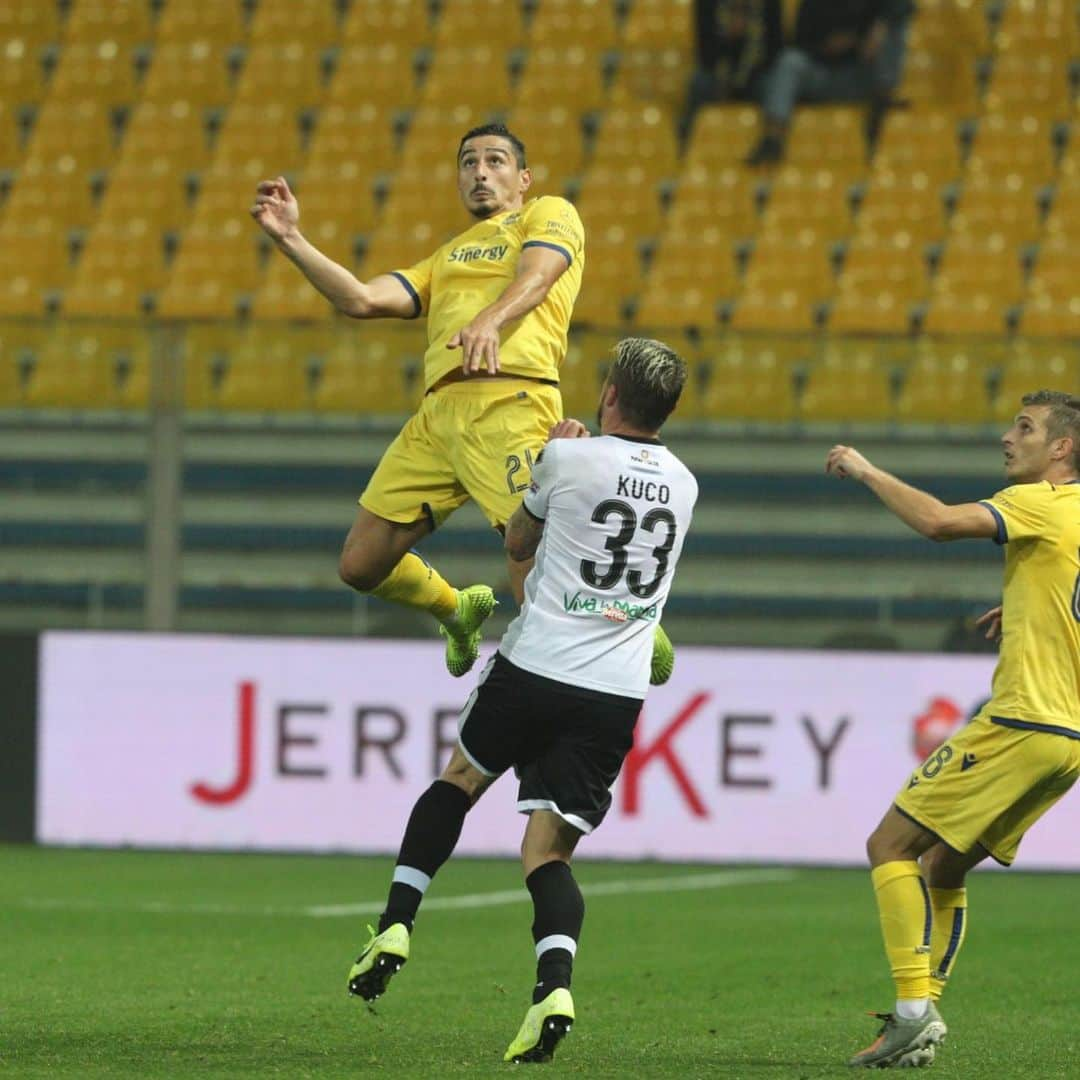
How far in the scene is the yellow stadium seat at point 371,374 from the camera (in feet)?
43.2

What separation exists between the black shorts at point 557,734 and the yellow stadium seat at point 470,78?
13505mm

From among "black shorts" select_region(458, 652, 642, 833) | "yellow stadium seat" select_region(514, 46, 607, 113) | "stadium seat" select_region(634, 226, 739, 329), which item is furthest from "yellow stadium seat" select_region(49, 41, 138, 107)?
"black shorts" select_region(458, 652, 642, 833)

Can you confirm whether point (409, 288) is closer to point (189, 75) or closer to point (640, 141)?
point (640, 141)

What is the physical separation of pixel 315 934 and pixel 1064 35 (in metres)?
11.7

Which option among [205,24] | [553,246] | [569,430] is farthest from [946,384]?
[205,24]

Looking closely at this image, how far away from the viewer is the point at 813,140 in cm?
1831

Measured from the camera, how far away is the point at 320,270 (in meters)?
7.16

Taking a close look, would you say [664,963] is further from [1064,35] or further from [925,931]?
[1064,35]

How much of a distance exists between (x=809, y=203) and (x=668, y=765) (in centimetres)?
604

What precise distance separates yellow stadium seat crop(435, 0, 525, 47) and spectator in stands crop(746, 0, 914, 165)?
2.55 meters

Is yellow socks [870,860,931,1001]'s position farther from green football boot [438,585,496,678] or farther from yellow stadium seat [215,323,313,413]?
yellow stadium seat [215,323,313,413]

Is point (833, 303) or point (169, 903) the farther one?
point (833, 303)

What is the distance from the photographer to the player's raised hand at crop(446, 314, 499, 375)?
6.50 metres

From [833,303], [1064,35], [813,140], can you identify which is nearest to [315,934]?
[833,303]
